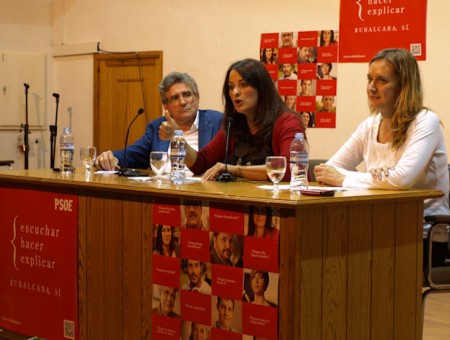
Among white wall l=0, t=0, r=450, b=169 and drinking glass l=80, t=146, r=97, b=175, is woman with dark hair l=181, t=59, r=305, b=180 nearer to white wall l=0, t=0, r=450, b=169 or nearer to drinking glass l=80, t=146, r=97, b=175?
drinking glass l=80, t=146, r=97, b=175

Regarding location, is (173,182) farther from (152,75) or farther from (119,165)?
(152,75)

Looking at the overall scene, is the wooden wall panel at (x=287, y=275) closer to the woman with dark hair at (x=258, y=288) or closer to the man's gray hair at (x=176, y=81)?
the woman with dark hair at (x=258, y=288)

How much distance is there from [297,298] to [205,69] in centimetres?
435

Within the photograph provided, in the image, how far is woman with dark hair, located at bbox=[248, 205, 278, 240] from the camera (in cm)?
215

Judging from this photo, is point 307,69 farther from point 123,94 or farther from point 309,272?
point 309,272

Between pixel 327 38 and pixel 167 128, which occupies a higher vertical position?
pixel 327 38

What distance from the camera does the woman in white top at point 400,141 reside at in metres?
2.56

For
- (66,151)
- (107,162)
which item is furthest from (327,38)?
(66,151)

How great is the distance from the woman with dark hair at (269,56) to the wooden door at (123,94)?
1.22m

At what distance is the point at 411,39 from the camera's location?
4.93m

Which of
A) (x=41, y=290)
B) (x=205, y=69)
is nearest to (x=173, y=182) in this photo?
(x=41, y=290)

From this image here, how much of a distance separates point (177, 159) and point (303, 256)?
101 centimetres

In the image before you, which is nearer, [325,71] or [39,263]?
[39,263]

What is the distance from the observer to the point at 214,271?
2324 mm
